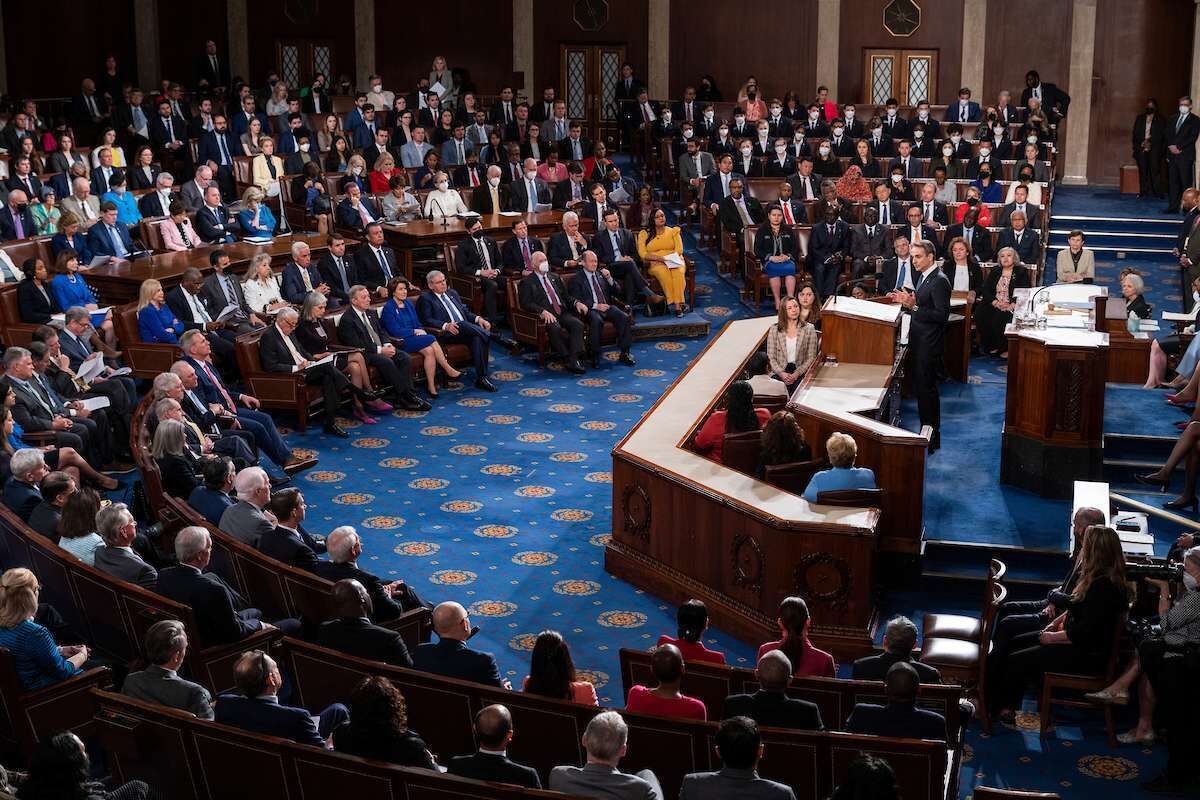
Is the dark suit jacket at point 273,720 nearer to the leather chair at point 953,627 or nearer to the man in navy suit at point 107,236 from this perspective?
the leather chair at point 953,627

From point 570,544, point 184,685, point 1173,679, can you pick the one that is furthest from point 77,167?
point 1173,679

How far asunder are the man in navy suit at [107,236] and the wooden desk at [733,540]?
5966 millimetres

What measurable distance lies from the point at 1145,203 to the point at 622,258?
7.99 meters

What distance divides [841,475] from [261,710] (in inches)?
143

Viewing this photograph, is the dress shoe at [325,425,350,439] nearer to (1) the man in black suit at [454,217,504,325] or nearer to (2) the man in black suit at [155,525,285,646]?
(1) the man in black suit at [454,217,504,325]

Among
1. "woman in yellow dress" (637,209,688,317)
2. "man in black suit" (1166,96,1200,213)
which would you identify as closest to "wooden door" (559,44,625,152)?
"woman in yellow dress" (637,209,688,317)

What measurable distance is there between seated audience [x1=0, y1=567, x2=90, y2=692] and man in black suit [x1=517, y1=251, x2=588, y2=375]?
24.3 ft

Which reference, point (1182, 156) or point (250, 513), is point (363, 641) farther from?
point (1182, 156)

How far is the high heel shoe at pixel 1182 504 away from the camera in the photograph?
8.84 meters

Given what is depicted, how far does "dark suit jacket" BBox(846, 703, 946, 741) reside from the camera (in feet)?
17.4

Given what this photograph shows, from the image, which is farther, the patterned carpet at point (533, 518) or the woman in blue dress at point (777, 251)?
the woman in blue dress at point (777, 251)

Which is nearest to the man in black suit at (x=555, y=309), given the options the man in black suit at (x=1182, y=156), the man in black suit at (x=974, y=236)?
the man in black suit at (x=974, y=236)

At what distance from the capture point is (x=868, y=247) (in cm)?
1459

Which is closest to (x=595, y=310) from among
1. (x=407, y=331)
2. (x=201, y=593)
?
(x=407, y=331)
